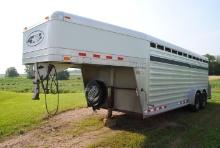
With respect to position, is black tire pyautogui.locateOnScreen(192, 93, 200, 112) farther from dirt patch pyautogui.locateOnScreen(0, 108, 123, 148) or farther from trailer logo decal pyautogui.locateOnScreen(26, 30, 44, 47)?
trailer logo decal pyautogui.locateOnScreen(26, 30, 44, 47)

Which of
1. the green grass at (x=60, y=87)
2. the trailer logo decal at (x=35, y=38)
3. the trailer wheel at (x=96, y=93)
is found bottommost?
the green grass at (x=60, y=87)

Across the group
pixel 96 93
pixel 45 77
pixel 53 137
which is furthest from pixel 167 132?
pixel 45 77

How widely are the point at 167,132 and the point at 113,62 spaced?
109 inches

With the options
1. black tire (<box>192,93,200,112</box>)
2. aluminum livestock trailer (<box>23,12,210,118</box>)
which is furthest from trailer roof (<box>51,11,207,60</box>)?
black tire (<box>192,93,200,112</box>)

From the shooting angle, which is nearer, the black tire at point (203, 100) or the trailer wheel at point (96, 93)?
the trailer wheel at point (96, 93)

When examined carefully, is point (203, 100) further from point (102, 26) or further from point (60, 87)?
point (60, 87)

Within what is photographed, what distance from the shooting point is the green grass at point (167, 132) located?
6316mm

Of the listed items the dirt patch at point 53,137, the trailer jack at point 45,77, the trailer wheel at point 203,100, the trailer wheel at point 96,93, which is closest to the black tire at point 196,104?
the trailer wheel at point 203,100

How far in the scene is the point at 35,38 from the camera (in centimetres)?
558

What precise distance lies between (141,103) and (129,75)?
809 millimetres

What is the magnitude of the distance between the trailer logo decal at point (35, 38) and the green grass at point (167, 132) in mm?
2641

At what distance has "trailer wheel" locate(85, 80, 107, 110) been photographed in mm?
7309

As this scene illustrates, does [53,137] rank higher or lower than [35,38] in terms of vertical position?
lower

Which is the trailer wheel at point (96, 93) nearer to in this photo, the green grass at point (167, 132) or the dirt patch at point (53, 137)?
the dirt patch at point (53, 137)
